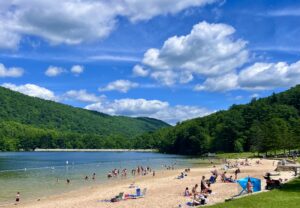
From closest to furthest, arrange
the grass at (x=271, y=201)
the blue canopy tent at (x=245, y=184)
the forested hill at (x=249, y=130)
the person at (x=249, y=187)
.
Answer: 1. the grass at (x=271, y=201)
2. the person at (x=249, y=187)
3. the blue canopy tent at (x=245, y=184)
4. the forested hill at (x=249, y=130)

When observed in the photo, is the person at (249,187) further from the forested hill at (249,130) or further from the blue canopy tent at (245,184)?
the forested hill at (249,130)

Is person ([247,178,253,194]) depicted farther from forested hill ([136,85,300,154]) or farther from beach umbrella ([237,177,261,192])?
forested hill ([136,85,300,154])

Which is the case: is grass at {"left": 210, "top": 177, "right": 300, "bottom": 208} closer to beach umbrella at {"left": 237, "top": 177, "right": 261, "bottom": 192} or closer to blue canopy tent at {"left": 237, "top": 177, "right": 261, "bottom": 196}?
blue canopy tent at {"left": 237, "top": 177, "right": 261, "bottom": 196}

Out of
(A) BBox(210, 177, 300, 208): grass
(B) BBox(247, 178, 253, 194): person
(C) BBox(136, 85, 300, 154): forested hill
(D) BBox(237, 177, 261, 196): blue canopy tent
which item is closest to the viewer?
(A) BBox(210, 177, 300, 208): grass

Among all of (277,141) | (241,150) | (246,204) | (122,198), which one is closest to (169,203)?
(122,198)

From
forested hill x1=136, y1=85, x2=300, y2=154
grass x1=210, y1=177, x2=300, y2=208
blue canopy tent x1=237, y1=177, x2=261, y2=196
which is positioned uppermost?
forested hill x1=136, y1=85, x2=300, y2=154

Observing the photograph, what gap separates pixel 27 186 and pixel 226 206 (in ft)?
117

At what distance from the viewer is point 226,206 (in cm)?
2152

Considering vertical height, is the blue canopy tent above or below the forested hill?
below

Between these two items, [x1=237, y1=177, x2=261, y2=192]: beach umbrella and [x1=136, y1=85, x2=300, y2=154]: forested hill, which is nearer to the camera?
[x1=237, y1=177, x2=261, y2=192]: beach umbrella

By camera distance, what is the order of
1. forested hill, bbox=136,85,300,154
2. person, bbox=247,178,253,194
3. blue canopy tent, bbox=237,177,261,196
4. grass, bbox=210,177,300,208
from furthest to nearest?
forested hill, bbox=136,85,300,154 → blue canopy tent, bbox=237,177,261,196 → person, bbox=247,178,253,194 → grass, bbox=210,177,300,208

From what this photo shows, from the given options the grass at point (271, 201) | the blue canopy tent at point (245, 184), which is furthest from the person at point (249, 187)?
the grass at point (271, 201)

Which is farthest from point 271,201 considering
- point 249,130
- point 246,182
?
point 249,130

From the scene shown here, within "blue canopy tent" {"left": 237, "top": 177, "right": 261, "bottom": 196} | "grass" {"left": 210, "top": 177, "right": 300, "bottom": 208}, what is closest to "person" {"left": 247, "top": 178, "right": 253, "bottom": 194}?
"blue canopy tent" {"left": 237, "top": 177, "right": 261, "bottom": 196}
